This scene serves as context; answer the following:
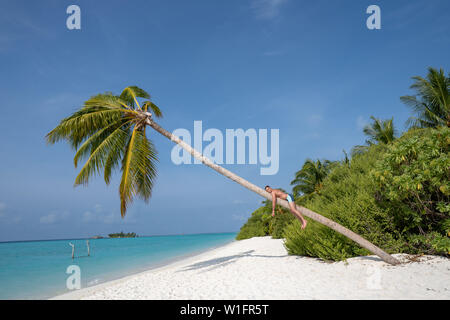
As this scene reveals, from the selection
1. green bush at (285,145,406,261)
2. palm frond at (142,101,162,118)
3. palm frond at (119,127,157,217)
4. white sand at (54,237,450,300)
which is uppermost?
palm frond at (142,101,162,118)

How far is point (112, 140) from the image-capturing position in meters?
8.52

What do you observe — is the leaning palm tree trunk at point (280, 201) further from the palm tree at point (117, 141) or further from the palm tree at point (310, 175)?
the palm tree at point (310, 175)

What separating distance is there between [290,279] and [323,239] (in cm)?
220

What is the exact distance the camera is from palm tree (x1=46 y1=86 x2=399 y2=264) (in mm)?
7988

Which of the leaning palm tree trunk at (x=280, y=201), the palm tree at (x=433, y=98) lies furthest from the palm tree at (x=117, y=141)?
the palm tree at (x=433, y=98)

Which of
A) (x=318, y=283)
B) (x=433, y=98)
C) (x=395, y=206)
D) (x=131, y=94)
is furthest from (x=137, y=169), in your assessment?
(x=433, y=98)

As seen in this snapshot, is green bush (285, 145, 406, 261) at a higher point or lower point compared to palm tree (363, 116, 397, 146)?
lower

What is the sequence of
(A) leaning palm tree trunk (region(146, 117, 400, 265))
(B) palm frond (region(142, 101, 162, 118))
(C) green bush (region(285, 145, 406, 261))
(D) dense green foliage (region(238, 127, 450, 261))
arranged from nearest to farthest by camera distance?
(D) dense green foliage (region(238, 127, 450, 261)), (A) leaning palm tree trunk (region(146, 117, 400, 265)), (C) green bush (region(285, 145, 406, 261)), (B) palm frond (region(142, 101, 162, 118))

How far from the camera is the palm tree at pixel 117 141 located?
7988 millimetres

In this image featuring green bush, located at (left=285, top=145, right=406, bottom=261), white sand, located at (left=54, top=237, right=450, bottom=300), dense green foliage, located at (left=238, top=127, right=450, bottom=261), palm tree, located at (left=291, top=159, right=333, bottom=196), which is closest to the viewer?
white sand, located at (left=54, top=237, right=450, bottom=300)

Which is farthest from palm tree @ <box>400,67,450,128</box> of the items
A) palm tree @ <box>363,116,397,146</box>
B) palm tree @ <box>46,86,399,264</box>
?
palm tree @ <box>46,86,399,264</box>

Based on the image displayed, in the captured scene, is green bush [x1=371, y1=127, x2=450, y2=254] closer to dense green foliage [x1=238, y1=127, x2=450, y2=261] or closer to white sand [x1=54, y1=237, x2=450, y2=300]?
dense green foliage [x1=238, y1=127, x2=450, y2=261]

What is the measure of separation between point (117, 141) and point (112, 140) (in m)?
0.19

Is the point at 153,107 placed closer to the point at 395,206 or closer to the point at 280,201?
the point at 280,201
